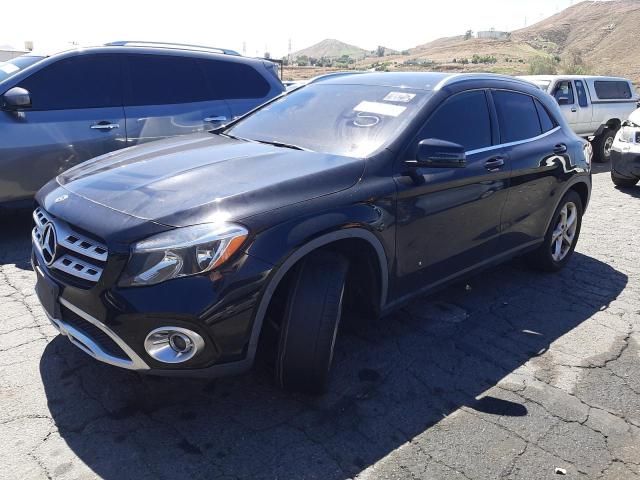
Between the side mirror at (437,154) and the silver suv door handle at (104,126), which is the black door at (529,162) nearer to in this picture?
the side mirror at (437,154)

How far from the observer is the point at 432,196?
134 inches

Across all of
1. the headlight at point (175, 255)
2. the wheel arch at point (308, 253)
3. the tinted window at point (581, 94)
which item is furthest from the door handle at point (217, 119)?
the tinted window at point (581, 94)

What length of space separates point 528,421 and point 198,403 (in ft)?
5.65

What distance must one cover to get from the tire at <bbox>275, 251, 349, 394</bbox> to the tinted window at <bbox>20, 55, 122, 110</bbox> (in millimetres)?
3748

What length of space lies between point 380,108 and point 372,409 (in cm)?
187

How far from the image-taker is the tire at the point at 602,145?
12.2 m

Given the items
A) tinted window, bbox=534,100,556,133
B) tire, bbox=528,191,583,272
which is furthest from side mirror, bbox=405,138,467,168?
tire, bbox=528,191,583,272

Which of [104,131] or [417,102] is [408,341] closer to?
[417,102]

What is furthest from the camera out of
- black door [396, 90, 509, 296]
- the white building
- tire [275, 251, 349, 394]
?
the white building

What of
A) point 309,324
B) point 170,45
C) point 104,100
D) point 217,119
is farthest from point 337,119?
point 170,45

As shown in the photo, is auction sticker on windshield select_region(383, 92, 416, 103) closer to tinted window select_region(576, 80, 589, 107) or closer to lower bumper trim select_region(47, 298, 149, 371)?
lower bumper trim select_region(47, 298, 149, 371)

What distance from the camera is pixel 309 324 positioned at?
8.95 ft

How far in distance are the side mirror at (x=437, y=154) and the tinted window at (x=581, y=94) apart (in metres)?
10.1

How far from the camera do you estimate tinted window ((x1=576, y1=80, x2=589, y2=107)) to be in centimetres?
1187
